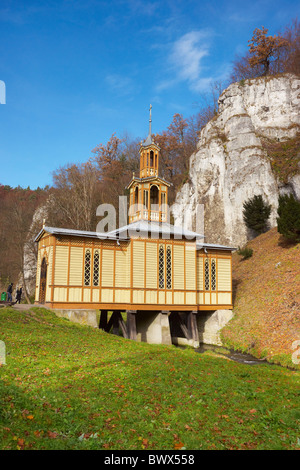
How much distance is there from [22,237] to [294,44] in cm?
4399

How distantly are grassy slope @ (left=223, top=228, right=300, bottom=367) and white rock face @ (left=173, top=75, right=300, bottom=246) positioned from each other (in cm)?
715

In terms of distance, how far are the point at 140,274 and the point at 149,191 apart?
6966 millimetres

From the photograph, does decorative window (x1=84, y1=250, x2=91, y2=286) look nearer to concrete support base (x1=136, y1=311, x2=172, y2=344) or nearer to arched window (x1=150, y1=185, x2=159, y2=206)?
concrete support base (x1=136, y1=311, x2=172, y2=344)

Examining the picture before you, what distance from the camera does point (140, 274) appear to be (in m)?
21.6

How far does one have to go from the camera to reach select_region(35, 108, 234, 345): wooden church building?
779 inches

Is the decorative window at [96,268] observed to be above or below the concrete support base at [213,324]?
above

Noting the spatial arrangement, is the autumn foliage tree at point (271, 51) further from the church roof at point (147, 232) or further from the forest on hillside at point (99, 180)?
the church roof at point (147, 232)

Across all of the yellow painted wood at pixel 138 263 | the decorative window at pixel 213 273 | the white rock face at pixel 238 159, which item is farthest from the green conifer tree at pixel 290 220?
the yellow painted wood at pixel 138 263

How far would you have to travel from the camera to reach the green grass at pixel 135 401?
655cm

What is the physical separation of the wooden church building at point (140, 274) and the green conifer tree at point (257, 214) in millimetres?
10989

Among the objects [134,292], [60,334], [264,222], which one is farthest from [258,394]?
[264,222]

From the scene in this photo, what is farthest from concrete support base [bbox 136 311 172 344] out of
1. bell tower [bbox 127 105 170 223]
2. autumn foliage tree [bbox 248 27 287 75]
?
autumn foliage tree [bbox 248 27 287 75]

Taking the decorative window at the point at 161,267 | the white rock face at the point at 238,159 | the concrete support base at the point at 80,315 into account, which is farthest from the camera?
the white rock face at the point at 238,159

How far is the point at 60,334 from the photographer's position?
15.3 meters
